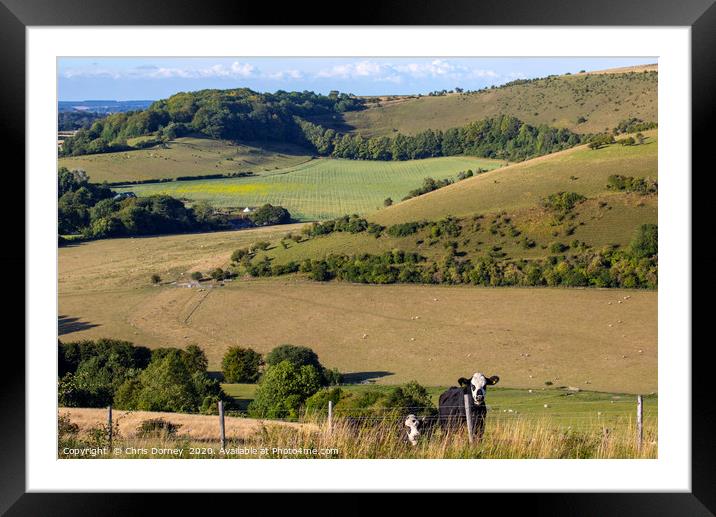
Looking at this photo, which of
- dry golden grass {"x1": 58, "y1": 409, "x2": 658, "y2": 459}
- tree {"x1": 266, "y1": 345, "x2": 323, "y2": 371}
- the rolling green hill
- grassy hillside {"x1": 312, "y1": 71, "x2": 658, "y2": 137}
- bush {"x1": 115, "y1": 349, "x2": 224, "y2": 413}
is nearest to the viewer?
dry golden grass {"x1": 58, "y1": 409, "x2": 658, "y2": 459}

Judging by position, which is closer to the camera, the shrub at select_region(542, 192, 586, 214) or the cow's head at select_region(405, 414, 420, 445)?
the cow's head at select_region(405, 414, 420, 445)

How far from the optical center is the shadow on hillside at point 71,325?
86.3 feet

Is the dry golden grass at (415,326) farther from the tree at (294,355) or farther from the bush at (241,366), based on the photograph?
the bush at (241,366)

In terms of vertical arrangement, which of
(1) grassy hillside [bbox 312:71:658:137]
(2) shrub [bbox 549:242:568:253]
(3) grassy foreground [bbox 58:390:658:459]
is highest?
(1) grassy hillside [bbox 312:71:658:137]

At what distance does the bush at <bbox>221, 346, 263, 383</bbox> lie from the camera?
69.6 ft

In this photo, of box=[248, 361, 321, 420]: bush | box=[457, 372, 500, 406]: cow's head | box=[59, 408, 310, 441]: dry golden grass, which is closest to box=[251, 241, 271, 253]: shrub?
box=[248, 361, 321, 420]: bush

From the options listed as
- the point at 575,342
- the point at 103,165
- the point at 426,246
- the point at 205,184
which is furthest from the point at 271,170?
the point at 575,342

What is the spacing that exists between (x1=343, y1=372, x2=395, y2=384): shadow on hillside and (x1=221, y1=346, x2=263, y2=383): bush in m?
2.14

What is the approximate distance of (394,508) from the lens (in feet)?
19.4

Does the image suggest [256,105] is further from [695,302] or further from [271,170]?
[695,302]

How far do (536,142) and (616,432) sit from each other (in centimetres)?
4553

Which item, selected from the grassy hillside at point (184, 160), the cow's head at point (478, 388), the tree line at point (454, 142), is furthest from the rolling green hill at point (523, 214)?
the cow's head at point (478, 388)

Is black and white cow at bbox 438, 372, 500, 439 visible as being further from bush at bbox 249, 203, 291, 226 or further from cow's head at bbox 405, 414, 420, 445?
bush at bbox 249, 203, 291, 226
